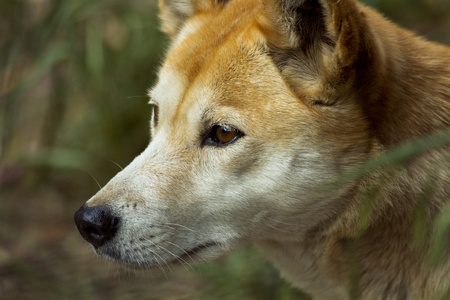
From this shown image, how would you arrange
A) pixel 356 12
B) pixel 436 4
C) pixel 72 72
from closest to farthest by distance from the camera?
pixel 356 12
pixel 436 4
pixel 72 72

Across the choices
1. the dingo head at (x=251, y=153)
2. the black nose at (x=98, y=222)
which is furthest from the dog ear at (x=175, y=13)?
the black nose at (x=98, y=222)

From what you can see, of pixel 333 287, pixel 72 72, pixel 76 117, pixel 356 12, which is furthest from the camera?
pixel 76 117

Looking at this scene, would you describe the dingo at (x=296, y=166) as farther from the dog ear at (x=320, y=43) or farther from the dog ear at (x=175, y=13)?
the dog ear at (x=175, y=13)

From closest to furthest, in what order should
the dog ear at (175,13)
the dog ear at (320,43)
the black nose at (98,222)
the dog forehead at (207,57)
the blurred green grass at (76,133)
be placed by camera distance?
the dog ear at (320,43) → the black nose at (98,222) → the dog forehead at (207,57) → the dog ear at (175,13) → the blurred green grass at (76,133)

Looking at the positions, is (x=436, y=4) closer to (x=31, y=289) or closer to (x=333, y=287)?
(x=333, y=287)

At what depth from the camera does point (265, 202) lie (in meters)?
2.13

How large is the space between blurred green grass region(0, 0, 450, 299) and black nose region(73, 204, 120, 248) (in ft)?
2.68

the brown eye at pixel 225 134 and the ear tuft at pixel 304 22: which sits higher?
the ear tuft at pixel 304 22

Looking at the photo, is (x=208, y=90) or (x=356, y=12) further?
(x=208, y=90)

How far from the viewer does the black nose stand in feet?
6.84

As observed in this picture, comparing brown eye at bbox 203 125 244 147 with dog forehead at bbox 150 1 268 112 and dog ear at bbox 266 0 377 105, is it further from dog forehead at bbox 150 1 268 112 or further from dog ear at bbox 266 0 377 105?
dog ear at bbox 266 0 377 105

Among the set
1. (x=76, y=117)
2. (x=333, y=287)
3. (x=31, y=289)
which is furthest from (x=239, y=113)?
(x=76, y=117)

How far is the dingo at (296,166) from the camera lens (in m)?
2.09

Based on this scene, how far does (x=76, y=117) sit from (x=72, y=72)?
0.45 m
